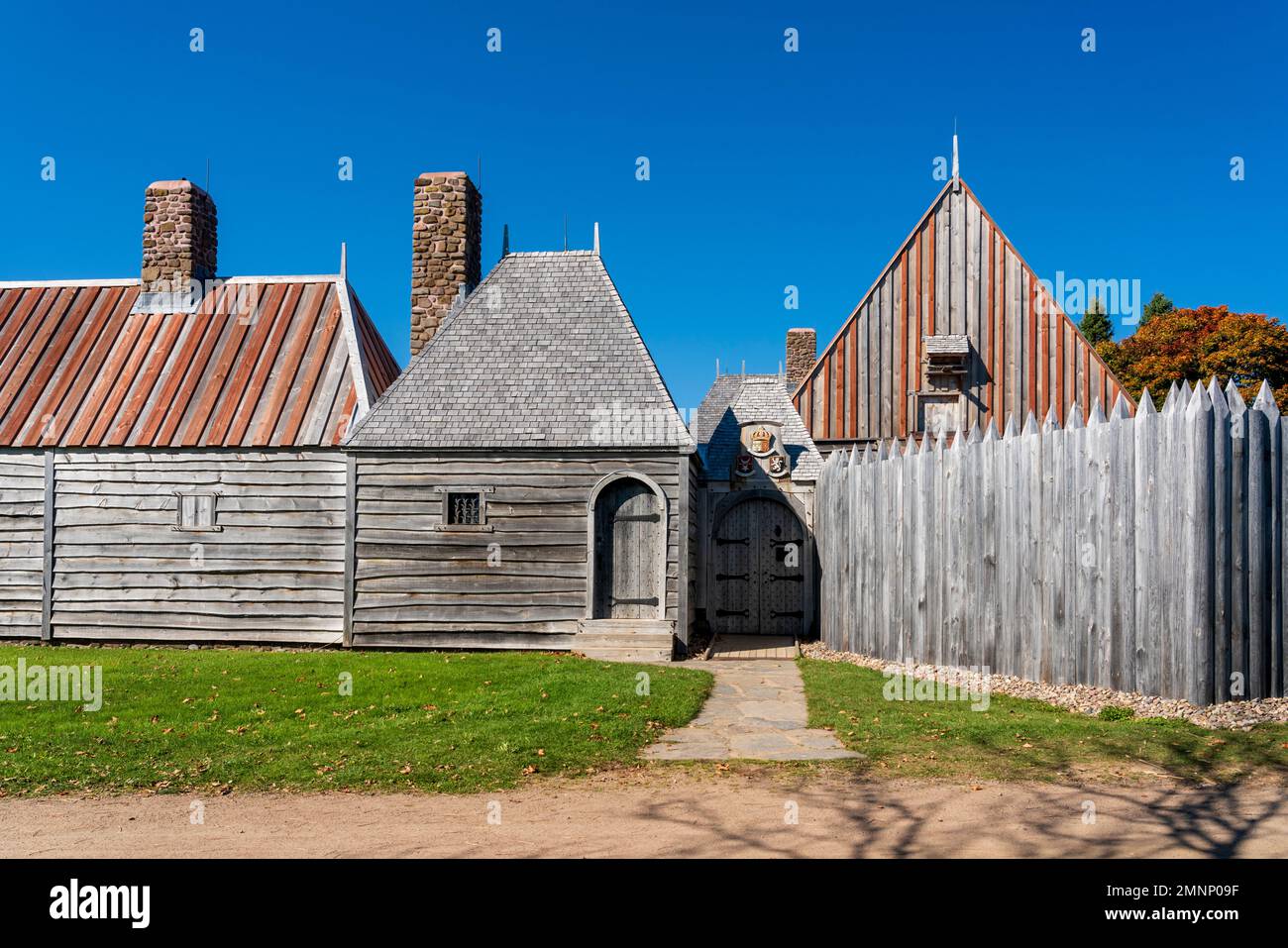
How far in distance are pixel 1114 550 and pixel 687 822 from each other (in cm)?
594

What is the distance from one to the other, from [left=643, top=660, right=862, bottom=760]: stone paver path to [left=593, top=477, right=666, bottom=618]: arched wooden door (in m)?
3.05

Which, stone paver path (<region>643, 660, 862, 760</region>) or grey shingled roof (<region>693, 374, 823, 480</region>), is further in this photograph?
grey shingled roof (<region>693, 374, 823, 480</region>)

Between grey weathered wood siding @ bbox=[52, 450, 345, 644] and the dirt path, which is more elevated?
grey weathered wood siding @ bbox=[52, 450, 345, 644]

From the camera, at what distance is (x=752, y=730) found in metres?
9.55

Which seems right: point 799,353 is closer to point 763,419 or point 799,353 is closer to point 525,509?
point 763,419

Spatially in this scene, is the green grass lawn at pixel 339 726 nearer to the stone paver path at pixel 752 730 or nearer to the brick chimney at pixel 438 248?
the stone paver path at pixel 752 730

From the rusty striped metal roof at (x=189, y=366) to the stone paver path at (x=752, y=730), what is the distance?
8.42 m

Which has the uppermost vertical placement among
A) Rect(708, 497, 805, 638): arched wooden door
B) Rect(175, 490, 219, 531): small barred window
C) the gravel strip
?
Rect(175, 490, 219, 531): small barred window

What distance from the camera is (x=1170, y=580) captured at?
378 inches

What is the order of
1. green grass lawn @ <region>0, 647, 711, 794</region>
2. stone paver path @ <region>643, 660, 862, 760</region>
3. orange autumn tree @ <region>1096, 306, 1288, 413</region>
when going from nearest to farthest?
green grass lawn @ <region>0, 647, 711, 794</region> < stone paver path @ <region>643, 660, 862, 760</region> < orange autumn tree @ <region>1096, 306, 1288, 413</region>

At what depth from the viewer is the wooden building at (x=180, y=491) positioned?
54.5 feet

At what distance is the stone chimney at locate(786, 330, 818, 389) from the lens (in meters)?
27.3

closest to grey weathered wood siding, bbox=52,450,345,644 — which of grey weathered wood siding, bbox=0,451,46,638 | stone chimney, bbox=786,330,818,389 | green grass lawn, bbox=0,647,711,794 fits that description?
grey weathered wood siding, bbox=0,451,46,638

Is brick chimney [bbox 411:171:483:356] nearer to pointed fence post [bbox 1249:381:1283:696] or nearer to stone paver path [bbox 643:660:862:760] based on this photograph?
stone paver path [bbox 643:660:862:760]
